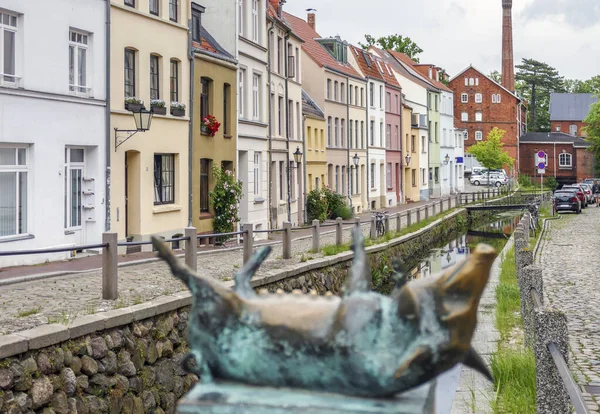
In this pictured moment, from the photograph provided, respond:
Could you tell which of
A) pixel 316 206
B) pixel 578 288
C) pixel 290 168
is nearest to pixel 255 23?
pixel 290 168

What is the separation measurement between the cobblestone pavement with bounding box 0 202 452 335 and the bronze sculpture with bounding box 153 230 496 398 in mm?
7556

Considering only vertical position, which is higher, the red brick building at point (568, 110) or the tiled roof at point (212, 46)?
the red brick building at point (568, 110)

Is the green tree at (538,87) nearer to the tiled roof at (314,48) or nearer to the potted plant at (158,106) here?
the tiled roof at (314,48)

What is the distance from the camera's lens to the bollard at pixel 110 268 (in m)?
10.9

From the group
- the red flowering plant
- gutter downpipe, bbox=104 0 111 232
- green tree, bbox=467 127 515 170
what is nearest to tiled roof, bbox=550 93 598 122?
green tree, bbox=467 127 515 170

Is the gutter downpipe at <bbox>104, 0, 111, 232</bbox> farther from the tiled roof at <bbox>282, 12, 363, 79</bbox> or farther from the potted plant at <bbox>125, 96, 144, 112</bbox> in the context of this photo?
the tiled roof at <bbox>282, 12, 363, 79</bbox>

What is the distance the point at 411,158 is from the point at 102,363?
178ft

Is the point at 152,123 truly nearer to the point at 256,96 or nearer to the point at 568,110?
the point at 256,96

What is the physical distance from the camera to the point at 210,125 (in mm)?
25781

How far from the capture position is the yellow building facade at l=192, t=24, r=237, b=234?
25359 mm

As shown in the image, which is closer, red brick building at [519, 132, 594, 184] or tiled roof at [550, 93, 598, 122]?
red brick building at [519, 132, 594, 184]

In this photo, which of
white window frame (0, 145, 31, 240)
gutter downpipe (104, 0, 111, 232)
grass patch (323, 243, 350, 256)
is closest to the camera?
white window frame (0, 145, 31, 240)

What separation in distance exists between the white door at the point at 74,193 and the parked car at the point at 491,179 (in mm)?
66586

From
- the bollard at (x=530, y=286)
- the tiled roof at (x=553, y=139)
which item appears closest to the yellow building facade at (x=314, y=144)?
the bollard at (x=530, y=286)
